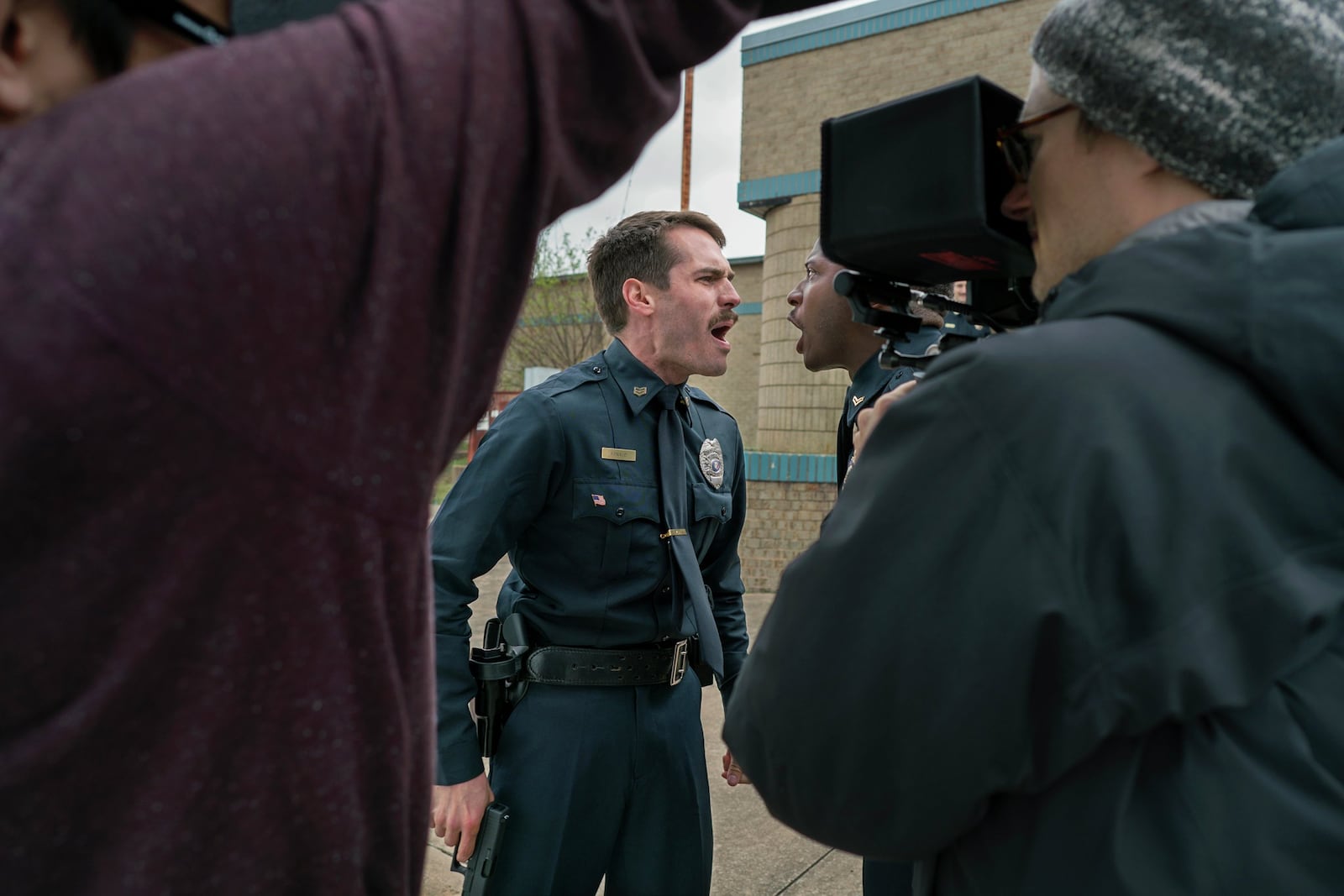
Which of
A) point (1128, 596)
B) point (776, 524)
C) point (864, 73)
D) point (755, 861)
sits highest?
point (864, 73)

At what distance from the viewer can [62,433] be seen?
0.48 metres

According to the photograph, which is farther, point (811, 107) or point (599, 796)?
point (811, 107)

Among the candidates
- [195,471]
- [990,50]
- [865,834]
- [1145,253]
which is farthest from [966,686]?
[990,50]

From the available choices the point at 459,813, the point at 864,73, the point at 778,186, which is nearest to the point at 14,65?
the point at 459,813

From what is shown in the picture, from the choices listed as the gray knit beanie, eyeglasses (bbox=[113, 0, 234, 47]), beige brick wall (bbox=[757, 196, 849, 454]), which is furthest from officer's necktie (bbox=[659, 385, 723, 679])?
beige brick wall (bbox=[757, 196, 849, 454])

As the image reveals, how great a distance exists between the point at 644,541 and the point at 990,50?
8337 mm

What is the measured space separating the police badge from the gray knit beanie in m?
1.85

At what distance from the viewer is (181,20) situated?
0.62m

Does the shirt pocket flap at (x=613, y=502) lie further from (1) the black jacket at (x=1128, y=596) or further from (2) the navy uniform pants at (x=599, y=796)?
(1) the black jacket at (x=1128, y=596)

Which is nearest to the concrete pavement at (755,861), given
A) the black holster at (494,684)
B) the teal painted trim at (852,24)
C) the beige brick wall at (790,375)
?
the black holster at (494,684)

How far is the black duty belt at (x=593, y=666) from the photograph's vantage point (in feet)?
7.30

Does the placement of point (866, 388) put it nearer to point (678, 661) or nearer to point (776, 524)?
point (678, 661)

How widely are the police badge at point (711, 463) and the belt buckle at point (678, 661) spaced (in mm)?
549

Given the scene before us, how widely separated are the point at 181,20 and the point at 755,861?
3424 mm
